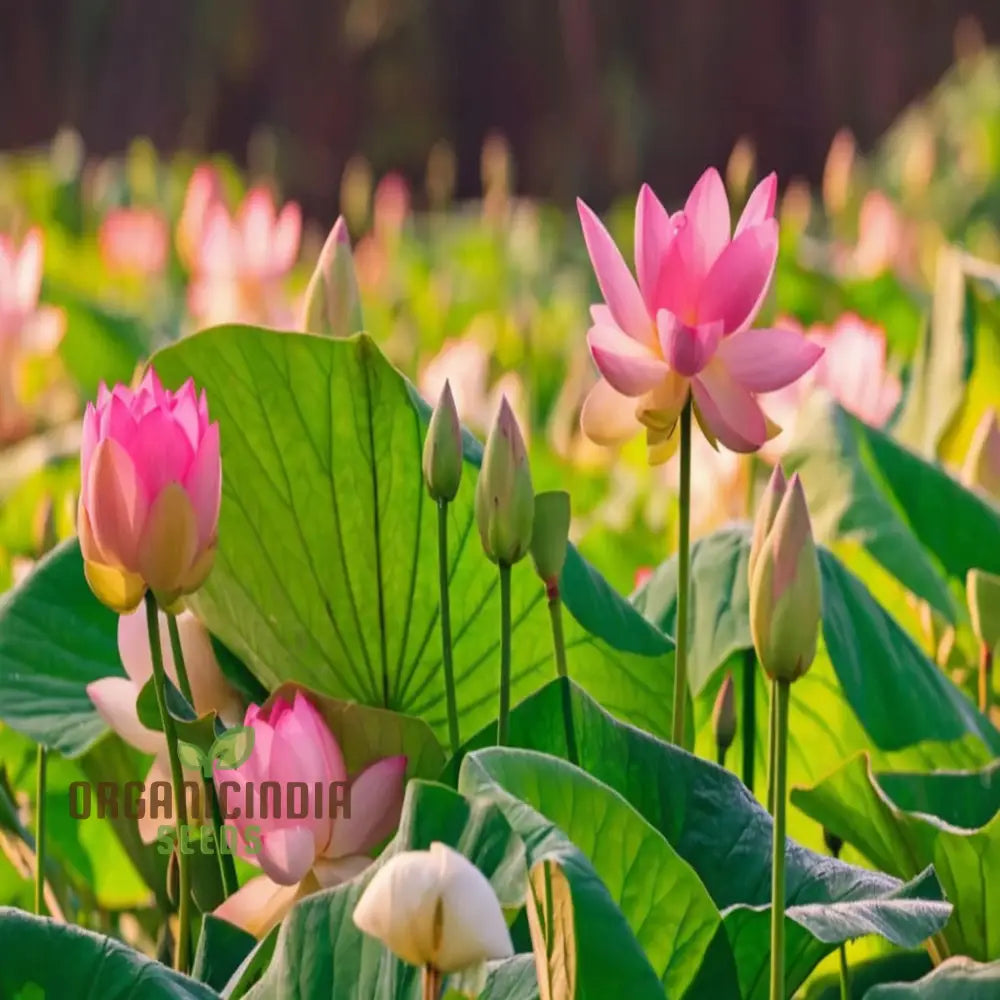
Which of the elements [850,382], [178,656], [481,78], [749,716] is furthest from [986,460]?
[481,78]

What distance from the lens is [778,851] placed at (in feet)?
1.78

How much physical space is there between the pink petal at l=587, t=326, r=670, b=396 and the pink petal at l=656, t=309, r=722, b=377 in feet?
0.04

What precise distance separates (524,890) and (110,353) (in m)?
1.44

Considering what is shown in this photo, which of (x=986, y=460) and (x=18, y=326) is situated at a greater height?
(x=18, y=326)

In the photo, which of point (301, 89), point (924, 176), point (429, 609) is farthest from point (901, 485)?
point (301, 89)

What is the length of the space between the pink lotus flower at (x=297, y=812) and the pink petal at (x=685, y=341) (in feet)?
0.57

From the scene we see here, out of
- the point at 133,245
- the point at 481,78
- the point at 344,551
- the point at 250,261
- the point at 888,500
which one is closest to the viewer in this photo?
the point at 344,551

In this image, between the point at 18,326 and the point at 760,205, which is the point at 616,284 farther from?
the point at 18,326

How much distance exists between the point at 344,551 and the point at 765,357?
0.20 m

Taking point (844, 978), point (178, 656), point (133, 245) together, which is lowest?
point (844, 978)

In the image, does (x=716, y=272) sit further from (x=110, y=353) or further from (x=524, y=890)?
(x=110, y=353)

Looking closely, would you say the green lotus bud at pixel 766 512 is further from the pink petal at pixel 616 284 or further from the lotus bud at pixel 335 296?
the lotus bud at pixel 335 296

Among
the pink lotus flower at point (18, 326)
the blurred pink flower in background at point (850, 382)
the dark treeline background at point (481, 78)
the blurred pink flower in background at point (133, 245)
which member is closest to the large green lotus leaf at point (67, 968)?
the blurred pink flower in background at point (850, 382)

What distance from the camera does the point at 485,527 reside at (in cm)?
65
